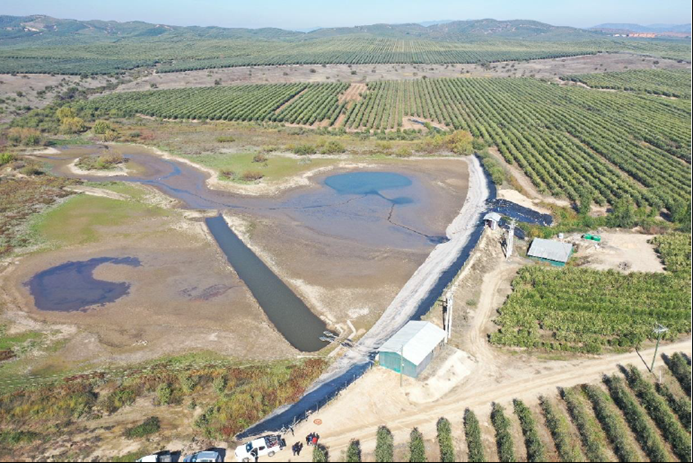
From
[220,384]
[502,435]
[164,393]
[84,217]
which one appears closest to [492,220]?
[502,435]

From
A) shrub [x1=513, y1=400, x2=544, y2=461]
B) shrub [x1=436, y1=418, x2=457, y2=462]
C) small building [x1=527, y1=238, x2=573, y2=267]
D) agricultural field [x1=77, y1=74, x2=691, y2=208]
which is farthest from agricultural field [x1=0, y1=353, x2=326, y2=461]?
agricultural field [x1=77, y1=74, x2=691, y2=208]

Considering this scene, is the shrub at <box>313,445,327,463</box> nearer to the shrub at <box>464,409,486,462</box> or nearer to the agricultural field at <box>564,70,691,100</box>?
the shrub at <box>464,409,486,462</box>

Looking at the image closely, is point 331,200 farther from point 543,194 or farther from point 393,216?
point 543,194

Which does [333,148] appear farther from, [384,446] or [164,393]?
[384,446]

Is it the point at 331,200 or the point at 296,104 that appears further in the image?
the point at 296,104

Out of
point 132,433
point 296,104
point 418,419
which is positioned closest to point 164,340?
point 132,433

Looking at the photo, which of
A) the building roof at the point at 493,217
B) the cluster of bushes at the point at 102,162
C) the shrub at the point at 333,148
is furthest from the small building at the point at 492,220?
the cluster of bushes at the point at 102,162

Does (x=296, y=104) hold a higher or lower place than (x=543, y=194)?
higher

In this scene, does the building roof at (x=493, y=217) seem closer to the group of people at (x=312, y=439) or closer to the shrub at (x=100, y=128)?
the group of people at (x=312, y=439)
